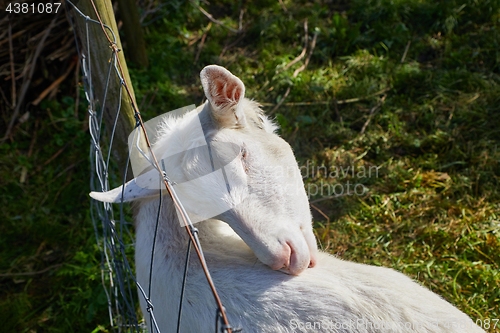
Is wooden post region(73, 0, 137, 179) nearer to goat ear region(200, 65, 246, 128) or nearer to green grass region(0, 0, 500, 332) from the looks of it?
goat ear region(200, 65, 246, 128)

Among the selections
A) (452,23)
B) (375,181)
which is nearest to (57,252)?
(375,181)

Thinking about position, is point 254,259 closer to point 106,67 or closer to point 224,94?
point 224,94

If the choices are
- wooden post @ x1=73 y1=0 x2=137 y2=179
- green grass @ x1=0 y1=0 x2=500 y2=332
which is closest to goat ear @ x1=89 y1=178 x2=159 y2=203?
wooden post @ x1=73 y1=0 x2=137 y2=179

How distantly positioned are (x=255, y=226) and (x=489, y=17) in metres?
4.49

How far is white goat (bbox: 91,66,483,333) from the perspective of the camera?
6.85ft

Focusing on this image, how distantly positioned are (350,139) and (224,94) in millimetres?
2328

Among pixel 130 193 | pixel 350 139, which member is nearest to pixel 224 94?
pixel 130 193

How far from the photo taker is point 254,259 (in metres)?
2.42

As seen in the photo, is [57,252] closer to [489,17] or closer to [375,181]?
[375,181]

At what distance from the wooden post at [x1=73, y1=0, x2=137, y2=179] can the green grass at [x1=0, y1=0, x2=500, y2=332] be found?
1.39 meters

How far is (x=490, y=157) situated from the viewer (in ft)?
13.9

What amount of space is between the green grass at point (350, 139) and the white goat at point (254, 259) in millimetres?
1373

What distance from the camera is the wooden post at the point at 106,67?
113 inches

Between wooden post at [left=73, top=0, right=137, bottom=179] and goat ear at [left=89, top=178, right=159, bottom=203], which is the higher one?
wooden post at [left=73, top=0, right=137, bottom=179]
